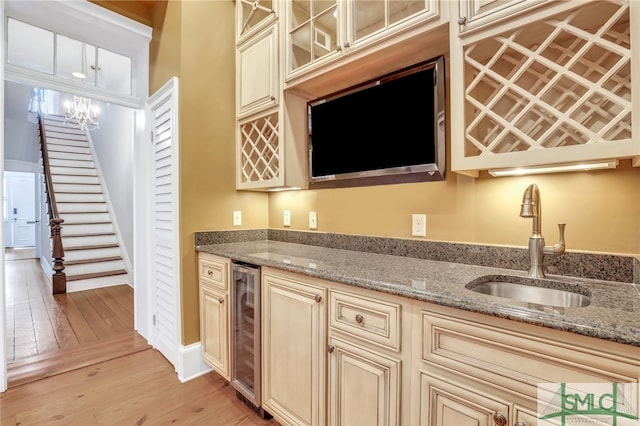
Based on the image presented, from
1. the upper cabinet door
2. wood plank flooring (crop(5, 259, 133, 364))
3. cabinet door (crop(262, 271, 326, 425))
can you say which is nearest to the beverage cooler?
cabinet door (crop(262, 271, 326, 425))

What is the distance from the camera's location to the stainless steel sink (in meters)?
1.14

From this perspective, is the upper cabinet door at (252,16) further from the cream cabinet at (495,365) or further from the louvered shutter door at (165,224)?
the cream cabinet at (495,365)

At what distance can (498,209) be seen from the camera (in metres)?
1.42

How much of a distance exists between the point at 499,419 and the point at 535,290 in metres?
0.56

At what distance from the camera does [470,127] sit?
4.02ft

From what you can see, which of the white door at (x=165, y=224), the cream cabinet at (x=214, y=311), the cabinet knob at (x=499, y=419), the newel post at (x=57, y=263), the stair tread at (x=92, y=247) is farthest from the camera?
the stair tread at (x=92, y=247)

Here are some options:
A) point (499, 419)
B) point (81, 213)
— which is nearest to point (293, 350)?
point (499, 419)

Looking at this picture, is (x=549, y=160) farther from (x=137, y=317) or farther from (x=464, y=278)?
(x=137, y=317)

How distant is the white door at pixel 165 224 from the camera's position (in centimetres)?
217

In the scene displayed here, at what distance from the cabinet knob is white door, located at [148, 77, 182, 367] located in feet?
6.36

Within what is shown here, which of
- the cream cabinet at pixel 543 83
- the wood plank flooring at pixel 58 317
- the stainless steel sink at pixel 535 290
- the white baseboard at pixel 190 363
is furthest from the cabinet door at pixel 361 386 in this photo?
the wood plank flooring at pixel 58 317

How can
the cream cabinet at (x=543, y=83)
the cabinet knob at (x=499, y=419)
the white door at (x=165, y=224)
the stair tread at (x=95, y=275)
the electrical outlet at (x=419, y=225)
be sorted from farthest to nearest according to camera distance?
the stair tread at (x=95, y=275), the white door at (x=165, y=224), the electrical outlet at (x=419, y=225), the cream cabinet at (x=543, y=83), the cabinet knob at (x=499, y=419)

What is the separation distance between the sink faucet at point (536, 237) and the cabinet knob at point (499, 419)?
58 cm

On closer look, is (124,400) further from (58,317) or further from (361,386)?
(58,317)
